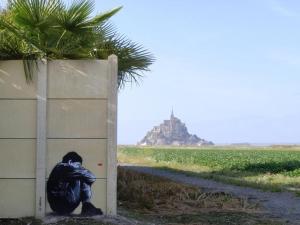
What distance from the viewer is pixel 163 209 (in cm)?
1276

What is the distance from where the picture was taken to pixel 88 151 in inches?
387

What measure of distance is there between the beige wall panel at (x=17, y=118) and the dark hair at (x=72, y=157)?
68 centimetres

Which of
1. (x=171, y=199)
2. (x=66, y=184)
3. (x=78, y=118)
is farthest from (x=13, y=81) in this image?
(x=171, y=199)

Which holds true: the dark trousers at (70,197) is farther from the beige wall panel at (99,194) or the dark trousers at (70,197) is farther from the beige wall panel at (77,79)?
the beige wall panel at (77,79)

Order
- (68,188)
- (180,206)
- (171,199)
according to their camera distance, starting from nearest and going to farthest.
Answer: (68,188) → (180,206) → (171,199)

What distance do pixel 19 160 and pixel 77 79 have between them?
1787 millimetres

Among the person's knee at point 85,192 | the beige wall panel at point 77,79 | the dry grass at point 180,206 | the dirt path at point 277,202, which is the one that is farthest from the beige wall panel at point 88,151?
the dirt path at point 277,202

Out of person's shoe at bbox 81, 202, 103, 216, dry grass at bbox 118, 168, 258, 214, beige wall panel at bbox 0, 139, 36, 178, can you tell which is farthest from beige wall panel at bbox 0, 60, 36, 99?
dry grass at bbox 118, 168, 258, 214

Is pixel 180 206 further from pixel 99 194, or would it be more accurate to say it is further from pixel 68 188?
pixel 68 188

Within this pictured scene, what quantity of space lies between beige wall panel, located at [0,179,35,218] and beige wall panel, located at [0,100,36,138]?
84cm

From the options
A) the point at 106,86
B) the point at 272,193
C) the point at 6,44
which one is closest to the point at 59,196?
the point at 106,86

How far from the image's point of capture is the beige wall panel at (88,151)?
978 centimetres

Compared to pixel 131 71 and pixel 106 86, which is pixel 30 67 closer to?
pixel 106 86

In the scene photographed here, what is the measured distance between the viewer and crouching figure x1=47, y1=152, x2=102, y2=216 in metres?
9.78
